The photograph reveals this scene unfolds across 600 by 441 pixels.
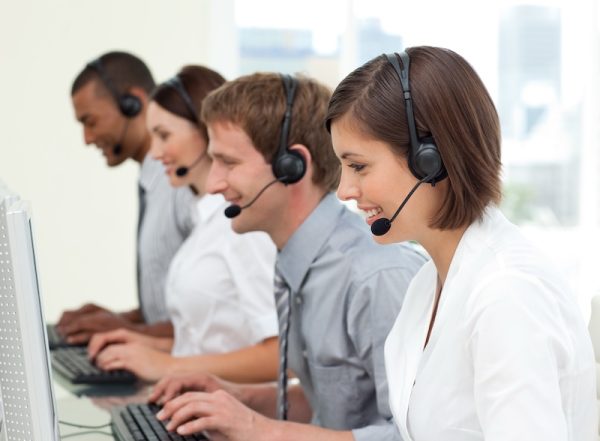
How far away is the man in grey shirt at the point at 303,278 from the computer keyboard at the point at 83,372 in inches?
12.8

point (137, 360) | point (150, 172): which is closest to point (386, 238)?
point (137, 360)

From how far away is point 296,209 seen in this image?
1.67 metres

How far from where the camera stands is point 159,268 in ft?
8.17

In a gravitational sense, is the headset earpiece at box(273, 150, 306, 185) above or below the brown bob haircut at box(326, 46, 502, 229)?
below

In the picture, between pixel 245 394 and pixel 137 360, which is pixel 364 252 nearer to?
pixel 245 394

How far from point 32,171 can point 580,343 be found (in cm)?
311

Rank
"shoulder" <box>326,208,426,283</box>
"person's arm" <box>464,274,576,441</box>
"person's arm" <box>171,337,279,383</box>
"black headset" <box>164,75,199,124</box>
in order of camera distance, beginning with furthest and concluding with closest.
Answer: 1. "black headset" <box>164,75,199,124</box>
2. "person's arm" <box>171,337,279,383</box>
3. "shoulder" <box>326,208,426,283</box>
4. "person's arm" <box>464,274,576,441</box>

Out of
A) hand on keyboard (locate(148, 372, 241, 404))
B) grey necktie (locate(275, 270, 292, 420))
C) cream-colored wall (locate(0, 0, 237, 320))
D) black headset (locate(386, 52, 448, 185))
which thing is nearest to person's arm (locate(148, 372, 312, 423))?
hand on keyboard (locate(148, 372, 241, 404))

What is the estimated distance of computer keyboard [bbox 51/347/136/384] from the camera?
1.96 metres

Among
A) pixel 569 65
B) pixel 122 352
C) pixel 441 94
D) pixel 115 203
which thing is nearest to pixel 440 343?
pixel 441 94

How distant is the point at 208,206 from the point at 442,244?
43.2 inches

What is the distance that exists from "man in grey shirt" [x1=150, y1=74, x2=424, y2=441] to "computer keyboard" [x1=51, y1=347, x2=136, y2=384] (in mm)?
326

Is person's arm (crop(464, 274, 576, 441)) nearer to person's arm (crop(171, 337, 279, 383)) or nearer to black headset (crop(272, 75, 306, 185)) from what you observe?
black headset (crop(272, 75, 306, 185))

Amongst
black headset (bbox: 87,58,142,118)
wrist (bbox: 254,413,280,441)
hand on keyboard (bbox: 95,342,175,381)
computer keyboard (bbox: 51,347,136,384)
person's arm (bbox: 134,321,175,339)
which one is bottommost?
person's arm (bbox: 134,321,175,339)
